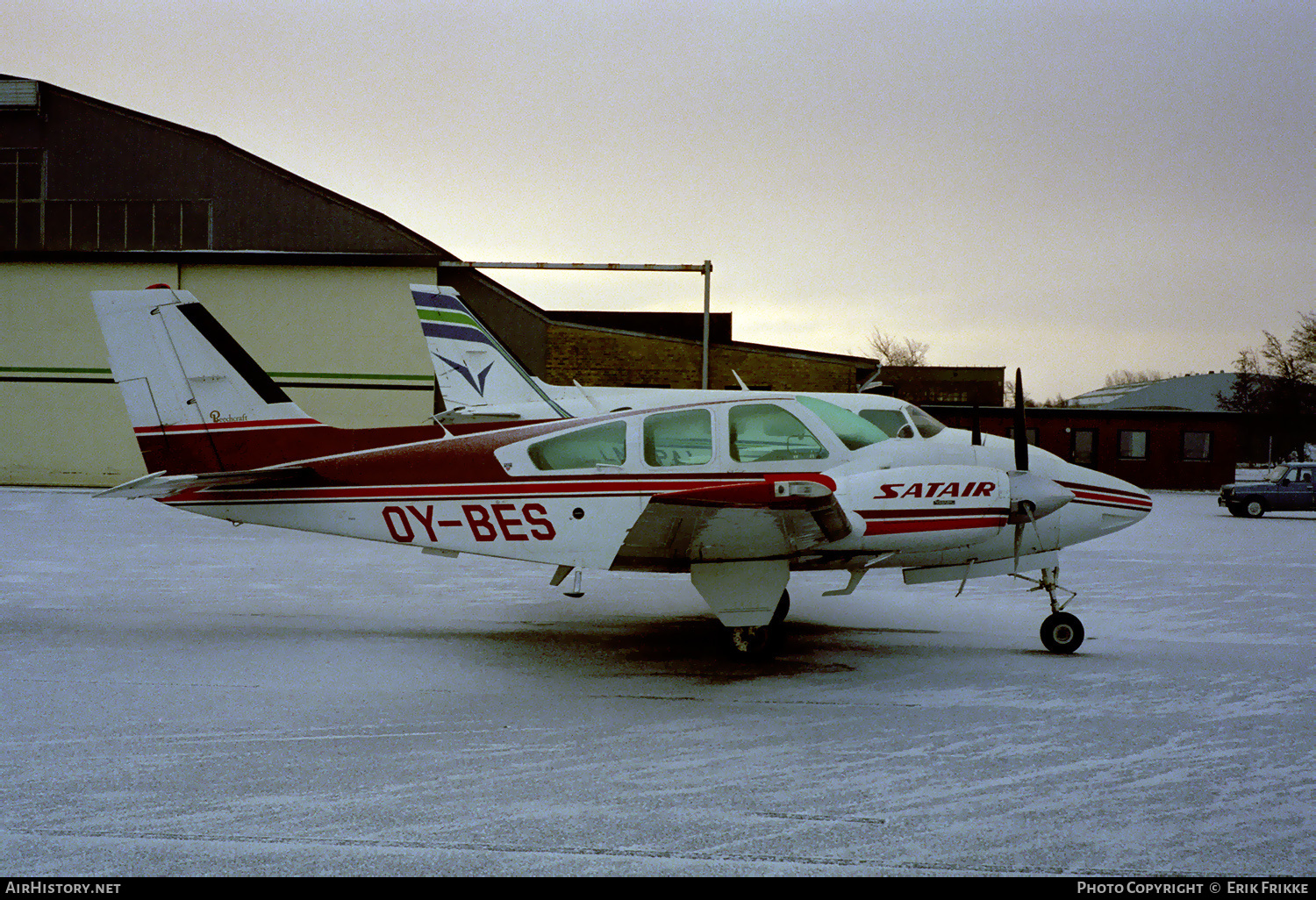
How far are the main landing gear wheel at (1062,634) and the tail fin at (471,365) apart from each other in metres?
12.0

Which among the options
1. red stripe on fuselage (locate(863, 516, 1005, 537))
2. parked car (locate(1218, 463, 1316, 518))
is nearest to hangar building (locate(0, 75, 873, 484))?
red stripe on fuselage (locate(863, 516, 1005, 537))

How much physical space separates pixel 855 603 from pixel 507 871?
732 centimetres

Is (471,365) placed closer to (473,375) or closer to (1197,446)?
(473,375)

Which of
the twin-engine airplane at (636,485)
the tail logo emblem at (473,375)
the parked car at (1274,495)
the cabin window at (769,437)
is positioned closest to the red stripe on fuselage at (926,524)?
the twin-engine airplane at (636,485)

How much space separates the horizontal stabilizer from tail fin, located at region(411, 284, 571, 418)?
10.1m

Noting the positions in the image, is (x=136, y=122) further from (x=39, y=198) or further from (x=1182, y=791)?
(x=1182, y=791)

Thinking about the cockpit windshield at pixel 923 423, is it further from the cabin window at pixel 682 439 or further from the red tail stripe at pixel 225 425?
the red tail stripe at pixel 225 425

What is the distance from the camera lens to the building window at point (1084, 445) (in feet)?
130

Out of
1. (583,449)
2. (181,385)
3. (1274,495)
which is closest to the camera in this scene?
(583,449)

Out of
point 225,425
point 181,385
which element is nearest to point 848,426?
point 225,425

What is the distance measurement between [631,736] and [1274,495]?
28055mm

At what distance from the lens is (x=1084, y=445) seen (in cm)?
3962

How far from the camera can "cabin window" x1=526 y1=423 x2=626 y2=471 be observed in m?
7.73

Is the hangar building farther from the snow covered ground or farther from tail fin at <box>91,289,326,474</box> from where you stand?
tail fin at <box>91,289,326,474</box>
